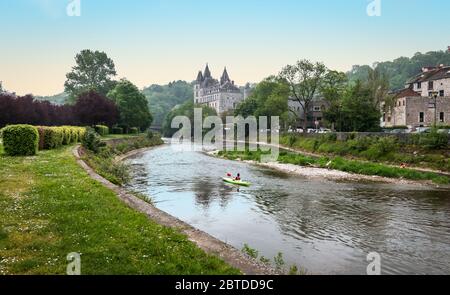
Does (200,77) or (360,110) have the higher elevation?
(200,77)

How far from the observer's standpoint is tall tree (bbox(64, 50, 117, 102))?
4557 inches

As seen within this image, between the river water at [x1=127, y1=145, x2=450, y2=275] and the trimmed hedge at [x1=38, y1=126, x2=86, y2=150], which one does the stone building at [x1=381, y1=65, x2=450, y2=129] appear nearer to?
the river water at [x1=127, y1=145, x2=450, y2=275]

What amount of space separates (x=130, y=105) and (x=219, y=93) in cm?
8742

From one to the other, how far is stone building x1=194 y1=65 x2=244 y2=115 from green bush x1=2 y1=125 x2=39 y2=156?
134 metres

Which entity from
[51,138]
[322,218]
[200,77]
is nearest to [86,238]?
[322,218]

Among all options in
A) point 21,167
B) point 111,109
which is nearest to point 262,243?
point 21,167

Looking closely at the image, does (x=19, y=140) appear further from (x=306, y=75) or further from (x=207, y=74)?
(x=207, y=74)

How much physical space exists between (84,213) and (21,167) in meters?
11.7

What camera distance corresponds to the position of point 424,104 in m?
68.2

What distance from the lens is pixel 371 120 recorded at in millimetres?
57312

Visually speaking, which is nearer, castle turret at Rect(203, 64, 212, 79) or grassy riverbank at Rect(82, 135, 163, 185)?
grassy riverbank at Rect(82, 135, 163, 185)

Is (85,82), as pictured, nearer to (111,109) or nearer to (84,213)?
(111,109)

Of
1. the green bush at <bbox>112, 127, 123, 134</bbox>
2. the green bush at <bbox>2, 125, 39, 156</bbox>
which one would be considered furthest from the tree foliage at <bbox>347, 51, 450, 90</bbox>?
the green bush at <bbox>2, 125, 39, 156</bbox>

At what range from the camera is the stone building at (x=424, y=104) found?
216 ft
